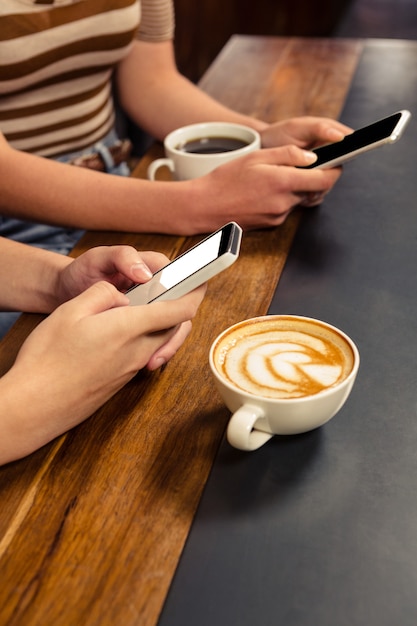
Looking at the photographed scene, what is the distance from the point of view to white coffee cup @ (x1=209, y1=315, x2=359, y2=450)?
67cm

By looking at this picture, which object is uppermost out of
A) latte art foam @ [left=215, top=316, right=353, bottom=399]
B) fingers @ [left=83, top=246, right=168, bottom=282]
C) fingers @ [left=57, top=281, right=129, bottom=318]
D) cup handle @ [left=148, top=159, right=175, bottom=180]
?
fingers @ [left=57, top=281, right=129, bottom=318]

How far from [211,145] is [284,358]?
66cm

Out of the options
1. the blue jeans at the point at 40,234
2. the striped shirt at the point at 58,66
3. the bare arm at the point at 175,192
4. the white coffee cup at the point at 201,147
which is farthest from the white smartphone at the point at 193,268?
the striped shirt at the point at 58,66

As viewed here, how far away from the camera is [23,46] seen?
50.0 inches

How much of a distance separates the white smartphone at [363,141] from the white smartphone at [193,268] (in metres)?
0.35

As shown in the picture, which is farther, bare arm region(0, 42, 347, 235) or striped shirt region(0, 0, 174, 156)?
striped shirt region(0, 0, 174, 156)

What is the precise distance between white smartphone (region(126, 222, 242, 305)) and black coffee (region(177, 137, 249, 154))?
50cm

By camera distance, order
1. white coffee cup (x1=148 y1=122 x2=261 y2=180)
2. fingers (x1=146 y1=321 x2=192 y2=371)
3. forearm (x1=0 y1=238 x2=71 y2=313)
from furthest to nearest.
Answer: white coffee cup (x1=148 y1=122 x2=261 y2=180), forearm (x1=0 y1=238 x2=71 y2=313), fingers (x1=146 y1=321 x2=192 y2=371)

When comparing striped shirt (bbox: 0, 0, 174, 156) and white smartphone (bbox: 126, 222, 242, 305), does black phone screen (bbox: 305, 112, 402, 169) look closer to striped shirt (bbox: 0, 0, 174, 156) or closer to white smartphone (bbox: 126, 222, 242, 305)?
white smartphone (bbox: 126, 222, 242, 305)

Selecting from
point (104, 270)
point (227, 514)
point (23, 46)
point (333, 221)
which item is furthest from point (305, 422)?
point (23, 46)

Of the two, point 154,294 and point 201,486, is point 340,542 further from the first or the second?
point 154,294

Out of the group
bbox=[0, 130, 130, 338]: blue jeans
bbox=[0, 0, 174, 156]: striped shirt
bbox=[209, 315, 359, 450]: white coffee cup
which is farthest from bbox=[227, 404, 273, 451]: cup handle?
bbox=[0, 0, 174, 156]: striped shirt

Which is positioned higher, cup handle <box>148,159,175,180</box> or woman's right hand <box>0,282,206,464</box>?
woman's right hand <box>0,282,206,464</box>

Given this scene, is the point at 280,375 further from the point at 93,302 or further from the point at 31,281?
the point at 31,281
